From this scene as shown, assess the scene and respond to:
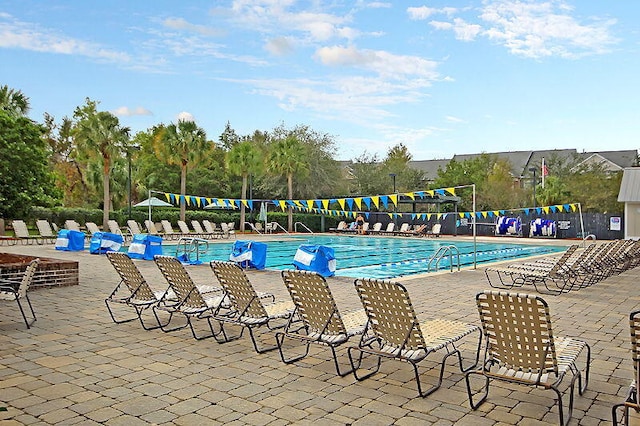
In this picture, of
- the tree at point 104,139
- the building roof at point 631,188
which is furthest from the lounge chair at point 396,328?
the building roof at point 631,188

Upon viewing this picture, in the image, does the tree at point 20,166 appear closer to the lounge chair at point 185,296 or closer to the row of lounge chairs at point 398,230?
the row of lounge chairs at point 398,230

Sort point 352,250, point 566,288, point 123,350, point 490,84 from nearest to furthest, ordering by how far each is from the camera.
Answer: point 123,350, point 566,288, point 352,250, point 490,84

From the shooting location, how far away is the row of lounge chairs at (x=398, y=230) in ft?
103

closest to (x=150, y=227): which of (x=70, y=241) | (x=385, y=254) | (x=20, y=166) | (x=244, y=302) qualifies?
(x=70, y=241)

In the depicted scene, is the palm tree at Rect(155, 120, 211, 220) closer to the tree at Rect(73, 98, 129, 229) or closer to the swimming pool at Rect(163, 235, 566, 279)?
the tree at Rect(73, 98, 129, 229)

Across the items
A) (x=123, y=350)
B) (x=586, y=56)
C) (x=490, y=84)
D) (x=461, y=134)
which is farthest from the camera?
(x=461, y=134)

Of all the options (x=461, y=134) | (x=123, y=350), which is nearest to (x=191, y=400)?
(x=123, y=350)

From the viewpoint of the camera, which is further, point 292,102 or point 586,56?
point 292,102

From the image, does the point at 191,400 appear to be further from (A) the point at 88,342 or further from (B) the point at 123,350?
(A) the point at 88,342

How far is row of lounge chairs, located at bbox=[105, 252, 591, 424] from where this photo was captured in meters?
3.93

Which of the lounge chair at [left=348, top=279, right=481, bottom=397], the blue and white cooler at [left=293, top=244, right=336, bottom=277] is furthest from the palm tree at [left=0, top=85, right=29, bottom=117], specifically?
the lounge chair at [left=348, top=279, right=481, bottom=397]

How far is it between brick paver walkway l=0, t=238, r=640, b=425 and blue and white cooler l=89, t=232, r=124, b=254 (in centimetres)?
1059

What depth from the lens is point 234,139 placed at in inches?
2044

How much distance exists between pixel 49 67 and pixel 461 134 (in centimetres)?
3099
